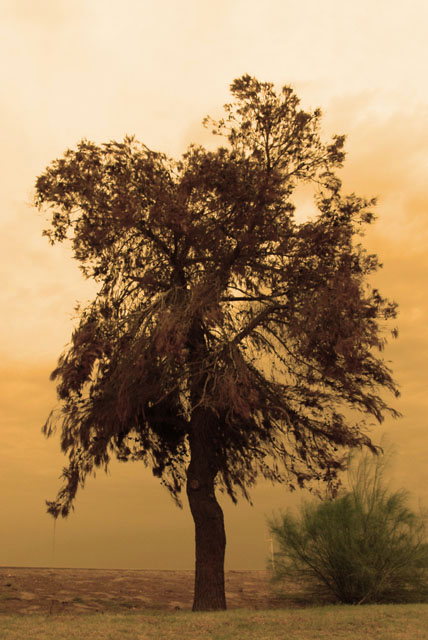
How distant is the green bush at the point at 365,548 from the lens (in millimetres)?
16062

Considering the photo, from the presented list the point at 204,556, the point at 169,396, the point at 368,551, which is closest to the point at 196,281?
the point at 169,396

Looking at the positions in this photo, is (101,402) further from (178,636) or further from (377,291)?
(377,291)

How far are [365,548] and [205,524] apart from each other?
14.3 feet

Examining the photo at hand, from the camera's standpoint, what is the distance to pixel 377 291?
49.0ft

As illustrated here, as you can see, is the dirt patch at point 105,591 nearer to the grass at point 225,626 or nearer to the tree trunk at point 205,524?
the tree trunk at point 205,524

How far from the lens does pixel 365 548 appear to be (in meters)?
16.2

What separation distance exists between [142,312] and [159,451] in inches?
147

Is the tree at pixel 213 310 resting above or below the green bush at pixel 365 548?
above

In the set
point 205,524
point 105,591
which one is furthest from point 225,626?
point 105,591

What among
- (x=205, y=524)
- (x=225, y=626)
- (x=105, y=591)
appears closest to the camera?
(x=225, y=626)

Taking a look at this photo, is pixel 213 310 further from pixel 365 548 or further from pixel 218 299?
pixel 365 548

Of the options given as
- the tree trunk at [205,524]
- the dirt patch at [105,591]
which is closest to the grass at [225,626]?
the tree trunk at [205,524]

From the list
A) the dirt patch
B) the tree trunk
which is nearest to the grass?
the tree trunk

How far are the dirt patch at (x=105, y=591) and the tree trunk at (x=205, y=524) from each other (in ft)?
5.54
